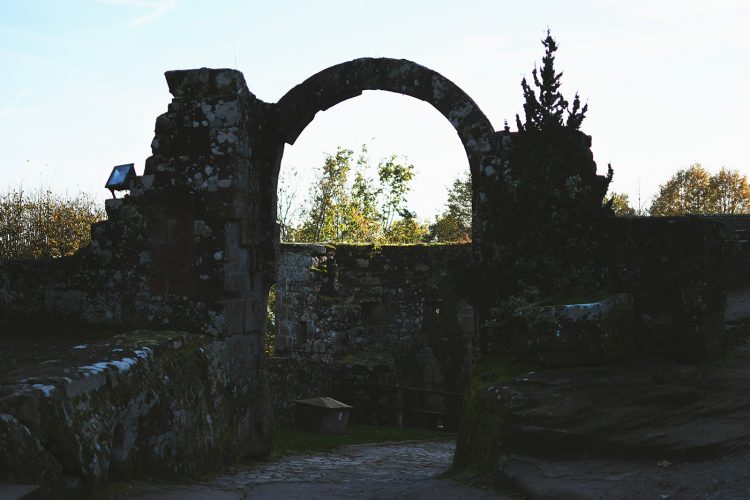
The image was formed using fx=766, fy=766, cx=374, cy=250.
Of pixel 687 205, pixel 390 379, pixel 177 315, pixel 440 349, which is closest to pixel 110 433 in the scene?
pixel 177 315

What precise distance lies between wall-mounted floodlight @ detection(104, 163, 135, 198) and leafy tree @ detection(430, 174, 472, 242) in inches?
1403

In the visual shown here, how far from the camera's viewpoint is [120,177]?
7.90m

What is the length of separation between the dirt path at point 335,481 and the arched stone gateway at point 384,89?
3.08 m

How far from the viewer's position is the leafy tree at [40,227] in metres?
20.5

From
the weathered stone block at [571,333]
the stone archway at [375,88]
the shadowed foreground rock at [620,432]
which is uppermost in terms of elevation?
the stone archway at [375,88]

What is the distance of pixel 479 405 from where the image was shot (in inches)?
213

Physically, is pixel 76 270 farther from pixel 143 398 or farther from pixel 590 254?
pixel 590 254

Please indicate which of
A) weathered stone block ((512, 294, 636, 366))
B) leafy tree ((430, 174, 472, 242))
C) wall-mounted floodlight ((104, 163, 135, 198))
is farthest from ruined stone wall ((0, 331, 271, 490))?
leafy tree ((430, 174, 472, 242))

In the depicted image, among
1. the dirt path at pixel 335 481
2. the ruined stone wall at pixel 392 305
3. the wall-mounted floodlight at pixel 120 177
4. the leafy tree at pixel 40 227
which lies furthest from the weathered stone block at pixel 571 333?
the leafy tree at pixel 40 227

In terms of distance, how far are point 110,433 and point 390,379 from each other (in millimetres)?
9089

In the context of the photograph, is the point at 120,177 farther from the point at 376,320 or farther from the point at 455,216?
the point at 455,216

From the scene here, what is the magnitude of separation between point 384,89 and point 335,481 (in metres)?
3.96

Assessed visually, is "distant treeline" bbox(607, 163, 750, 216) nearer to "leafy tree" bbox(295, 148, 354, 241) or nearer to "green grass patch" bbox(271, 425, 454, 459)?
"leafy tree" bbox(295, 148, 354, 241)

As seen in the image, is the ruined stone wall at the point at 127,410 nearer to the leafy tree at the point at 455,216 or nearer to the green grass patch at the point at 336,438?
the green grass patch at the point at 336,438
